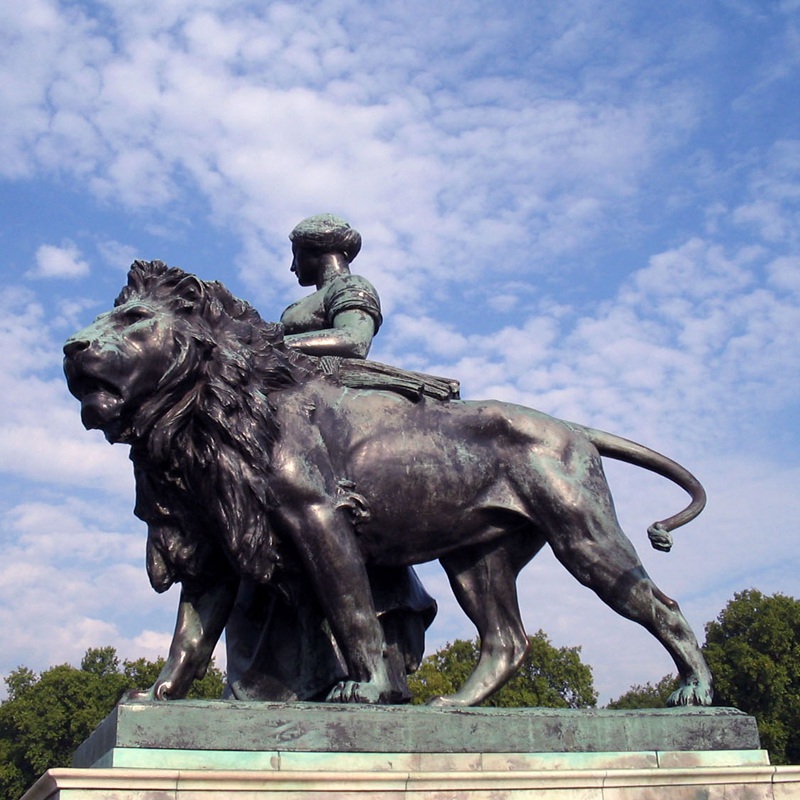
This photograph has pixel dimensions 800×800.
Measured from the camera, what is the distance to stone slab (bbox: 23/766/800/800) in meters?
4.14

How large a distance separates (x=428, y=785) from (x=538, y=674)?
37.0m

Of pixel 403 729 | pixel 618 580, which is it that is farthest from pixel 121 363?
pixel 618 580

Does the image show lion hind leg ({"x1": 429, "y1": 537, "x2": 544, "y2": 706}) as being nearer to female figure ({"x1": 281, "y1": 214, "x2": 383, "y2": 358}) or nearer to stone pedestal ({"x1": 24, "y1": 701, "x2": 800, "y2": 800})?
stone pedestal ({"x1": 24, "y1": 701, "x2": 800, "y2": 800})

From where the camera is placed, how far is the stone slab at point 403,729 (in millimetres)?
4625

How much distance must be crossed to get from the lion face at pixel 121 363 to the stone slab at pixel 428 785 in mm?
1937

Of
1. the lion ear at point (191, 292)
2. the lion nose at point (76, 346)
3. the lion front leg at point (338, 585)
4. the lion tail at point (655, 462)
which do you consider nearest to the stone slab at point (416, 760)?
the lion front leg at point (338, 585)

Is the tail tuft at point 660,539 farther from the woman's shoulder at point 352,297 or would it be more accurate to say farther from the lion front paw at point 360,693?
the woman's shoulder at point 352,297

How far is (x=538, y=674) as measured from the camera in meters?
39.8

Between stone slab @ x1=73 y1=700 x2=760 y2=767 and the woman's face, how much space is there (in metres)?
3.92

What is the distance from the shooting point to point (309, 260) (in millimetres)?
7777

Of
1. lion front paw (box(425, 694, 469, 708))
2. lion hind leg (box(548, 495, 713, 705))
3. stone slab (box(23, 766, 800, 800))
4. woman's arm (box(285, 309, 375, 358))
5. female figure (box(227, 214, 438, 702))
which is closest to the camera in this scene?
stone slab (box(23, 766, 800, 800))

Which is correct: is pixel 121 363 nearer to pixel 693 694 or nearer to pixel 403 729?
pixel 403 729

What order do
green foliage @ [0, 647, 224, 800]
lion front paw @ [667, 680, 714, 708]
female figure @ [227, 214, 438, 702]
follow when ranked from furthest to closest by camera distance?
green foliage @ [0, 647, 224, 800]
female figure @ [227, 214, 438, 702]
lion front paw @ [667, 680, 714, 708]

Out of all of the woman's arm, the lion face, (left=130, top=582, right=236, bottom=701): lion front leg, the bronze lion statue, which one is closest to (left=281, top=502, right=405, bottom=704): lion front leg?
the bronze lion statue
